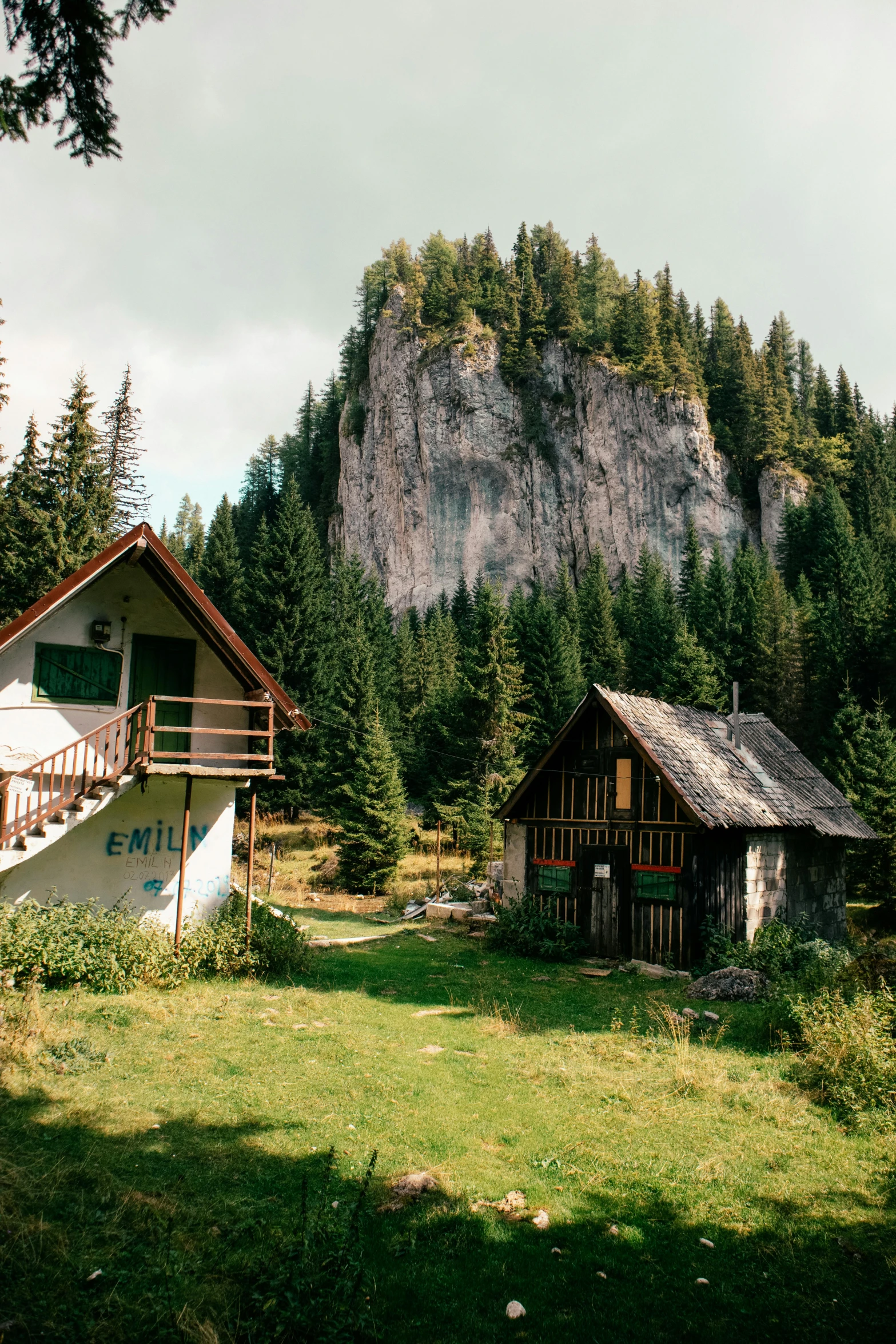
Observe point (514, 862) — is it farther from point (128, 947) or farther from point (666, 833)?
point (128, 947)

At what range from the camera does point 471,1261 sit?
17.8 ft

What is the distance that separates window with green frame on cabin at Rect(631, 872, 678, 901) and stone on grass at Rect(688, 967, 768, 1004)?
2.73 m

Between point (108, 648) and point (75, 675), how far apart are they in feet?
2.47

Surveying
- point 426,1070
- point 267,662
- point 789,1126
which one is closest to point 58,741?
point 426,1070

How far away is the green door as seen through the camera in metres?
14.6

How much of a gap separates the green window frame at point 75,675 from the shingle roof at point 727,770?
10495mm

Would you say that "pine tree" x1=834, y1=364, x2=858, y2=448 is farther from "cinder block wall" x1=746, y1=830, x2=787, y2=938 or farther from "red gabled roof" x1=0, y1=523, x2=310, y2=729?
"red gabled roof" x1=0, y1=523, x2=310, y2=729

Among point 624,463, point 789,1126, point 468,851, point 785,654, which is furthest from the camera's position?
point 624,463

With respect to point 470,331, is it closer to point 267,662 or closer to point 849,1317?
point 267,662

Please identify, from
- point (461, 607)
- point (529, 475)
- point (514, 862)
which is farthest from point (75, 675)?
point (529, 475)

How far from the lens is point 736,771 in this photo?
2019 cm

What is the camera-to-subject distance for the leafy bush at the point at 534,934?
60.8ft

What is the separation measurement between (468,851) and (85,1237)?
3081cm

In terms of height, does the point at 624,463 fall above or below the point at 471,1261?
above
